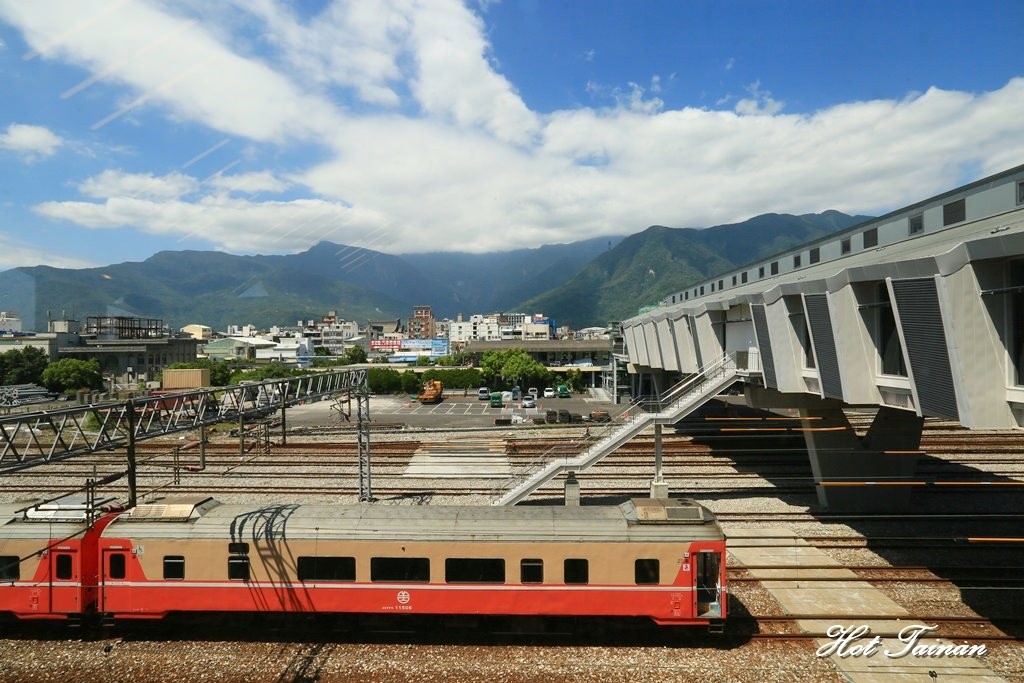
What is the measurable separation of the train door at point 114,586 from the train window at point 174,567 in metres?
0.79

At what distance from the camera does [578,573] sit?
1056cm

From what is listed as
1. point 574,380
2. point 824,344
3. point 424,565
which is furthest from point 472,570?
point 574,380

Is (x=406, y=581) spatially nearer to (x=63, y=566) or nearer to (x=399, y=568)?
(x=399, y=568)

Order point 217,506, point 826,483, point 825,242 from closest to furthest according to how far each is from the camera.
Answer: point 217,506 < point 826,483 < point 825,242

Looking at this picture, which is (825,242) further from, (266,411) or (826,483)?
(266,411)

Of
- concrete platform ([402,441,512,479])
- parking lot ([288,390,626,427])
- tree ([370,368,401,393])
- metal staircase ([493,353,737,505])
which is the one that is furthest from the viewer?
tree ([370,368,401,393])

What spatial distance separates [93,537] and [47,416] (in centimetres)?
320

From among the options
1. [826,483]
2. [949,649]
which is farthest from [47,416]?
[826,483]

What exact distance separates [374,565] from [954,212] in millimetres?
17195

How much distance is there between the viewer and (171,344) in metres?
105

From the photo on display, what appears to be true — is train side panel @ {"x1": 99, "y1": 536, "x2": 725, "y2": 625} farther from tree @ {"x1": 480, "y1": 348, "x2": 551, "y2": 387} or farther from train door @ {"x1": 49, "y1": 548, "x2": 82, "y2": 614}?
tree @ {"x1": 480, "y1": 348, "x2": 551, "y2": 387}

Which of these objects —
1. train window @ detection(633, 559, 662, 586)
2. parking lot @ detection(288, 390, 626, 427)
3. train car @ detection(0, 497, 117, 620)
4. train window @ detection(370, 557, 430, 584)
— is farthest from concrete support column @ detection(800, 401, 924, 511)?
parking lot @ detection(288, 390, 626, 427)

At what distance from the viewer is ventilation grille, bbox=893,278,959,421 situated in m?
9.73

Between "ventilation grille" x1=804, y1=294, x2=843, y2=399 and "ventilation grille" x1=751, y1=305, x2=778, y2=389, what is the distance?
7.73ft
